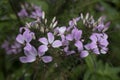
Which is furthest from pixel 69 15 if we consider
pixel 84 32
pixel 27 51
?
pixel 27 51

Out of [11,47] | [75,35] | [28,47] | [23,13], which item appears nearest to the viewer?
[28,47]

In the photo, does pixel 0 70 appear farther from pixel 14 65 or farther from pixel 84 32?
pixel 84 32

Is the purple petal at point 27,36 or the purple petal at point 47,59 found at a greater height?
the purple petal at point 27,36

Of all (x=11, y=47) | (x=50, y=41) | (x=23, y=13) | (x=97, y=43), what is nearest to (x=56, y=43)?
(x=50, y=41)

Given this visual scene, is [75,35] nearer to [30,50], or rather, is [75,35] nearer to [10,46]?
[30,50]

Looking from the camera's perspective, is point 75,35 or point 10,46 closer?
point 75,35

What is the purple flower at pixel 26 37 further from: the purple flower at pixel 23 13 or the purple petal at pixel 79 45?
the purple flower at pixel 23 13

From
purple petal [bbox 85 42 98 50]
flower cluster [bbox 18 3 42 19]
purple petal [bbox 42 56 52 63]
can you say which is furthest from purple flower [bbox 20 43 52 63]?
flower cluster [bbox 18 3 42 19]

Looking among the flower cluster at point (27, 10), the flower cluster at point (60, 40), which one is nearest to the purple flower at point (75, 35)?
the flower cluster at point (60, 40)
